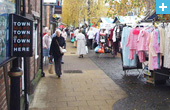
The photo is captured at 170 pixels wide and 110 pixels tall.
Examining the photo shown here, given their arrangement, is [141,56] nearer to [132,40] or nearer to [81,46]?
[132,40]

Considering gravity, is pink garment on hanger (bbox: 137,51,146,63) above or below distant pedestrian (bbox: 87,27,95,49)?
below

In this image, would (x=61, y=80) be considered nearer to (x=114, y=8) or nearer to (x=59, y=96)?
(x=59, y=96)

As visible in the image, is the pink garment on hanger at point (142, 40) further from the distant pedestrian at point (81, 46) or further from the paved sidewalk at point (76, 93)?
the distant pedestrian at point (81, 46)

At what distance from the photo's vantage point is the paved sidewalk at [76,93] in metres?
5.84

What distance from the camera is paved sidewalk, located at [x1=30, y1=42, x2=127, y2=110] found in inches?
230

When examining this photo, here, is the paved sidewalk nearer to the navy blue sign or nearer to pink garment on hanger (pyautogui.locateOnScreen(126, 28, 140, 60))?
pink garment on hanger (pyautogui.locateOnScreen(126, 28, 140, 60))

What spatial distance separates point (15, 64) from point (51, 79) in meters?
5.19

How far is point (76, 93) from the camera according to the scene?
6.95m

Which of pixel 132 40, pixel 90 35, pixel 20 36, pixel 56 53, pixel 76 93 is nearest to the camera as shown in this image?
pixel 20 36

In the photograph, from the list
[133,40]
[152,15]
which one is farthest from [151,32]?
[152,15]

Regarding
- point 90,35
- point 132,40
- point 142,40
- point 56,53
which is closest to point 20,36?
point 142,40

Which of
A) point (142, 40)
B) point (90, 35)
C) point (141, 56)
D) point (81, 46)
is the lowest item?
point (141, 56)

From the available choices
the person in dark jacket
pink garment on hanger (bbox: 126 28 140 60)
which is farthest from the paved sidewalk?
pink garment on hanger (bbox: 126 28 140 60)

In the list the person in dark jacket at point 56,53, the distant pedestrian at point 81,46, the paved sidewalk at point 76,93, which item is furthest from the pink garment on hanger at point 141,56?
the distant pedestrian at point 81,46
